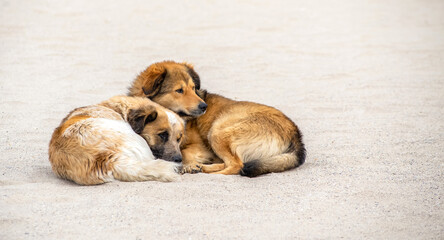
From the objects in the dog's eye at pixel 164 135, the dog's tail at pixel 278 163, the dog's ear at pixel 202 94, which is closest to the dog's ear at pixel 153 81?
the dog's ear at pixel 202 94

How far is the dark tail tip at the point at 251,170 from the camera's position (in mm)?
5594

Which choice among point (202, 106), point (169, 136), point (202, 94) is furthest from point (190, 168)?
point (202, 94)

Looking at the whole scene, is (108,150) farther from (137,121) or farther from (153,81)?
(153,81)

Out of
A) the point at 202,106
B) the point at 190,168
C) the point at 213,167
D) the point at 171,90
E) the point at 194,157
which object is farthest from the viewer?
the point at 171,90

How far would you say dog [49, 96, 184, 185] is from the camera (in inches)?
199

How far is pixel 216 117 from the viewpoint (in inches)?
256

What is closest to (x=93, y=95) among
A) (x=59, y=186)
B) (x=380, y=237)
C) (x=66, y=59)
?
(x=66, y=59)

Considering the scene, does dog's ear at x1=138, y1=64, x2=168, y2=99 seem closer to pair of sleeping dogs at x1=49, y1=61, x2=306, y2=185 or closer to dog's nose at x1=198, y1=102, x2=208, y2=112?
pair of sleeping dogs at x1=49, y1=61, x2=306, y2=185

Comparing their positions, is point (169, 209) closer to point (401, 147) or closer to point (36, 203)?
point (36, 203)

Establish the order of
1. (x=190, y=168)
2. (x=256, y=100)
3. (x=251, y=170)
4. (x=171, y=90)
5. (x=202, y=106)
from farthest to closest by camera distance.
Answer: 1. (x=256, y=100)
2. (x=171, y=90)
3. (x=202, y=106)
4. (x=190, y=168)
5. (x=251, y=170)

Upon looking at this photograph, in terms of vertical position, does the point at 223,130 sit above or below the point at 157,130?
below

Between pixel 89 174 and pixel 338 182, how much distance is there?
7.67 feet

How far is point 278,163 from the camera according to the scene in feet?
18.7

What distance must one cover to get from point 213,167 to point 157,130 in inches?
28.7
